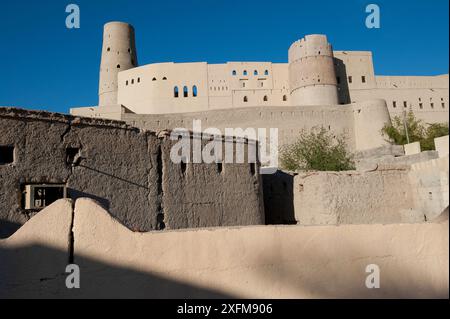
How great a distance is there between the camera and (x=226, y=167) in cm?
1129

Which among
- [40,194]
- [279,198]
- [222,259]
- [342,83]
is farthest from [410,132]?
[222,259]

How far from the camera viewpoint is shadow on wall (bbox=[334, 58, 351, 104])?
39.3 metres

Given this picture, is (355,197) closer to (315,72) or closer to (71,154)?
(71,154)

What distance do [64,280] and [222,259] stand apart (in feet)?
5.26

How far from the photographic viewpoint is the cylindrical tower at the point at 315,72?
34.8 meters

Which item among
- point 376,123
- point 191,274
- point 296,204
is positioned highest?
point 376,123

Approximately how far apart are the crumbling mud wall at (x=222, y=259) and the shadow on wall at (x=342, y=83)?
37691 mm

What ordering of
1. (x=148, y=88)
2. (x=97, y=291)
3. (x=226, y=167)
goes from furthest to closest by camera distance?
(x=148, y=88)
(x=226, y=167)
(x=97, y=291)

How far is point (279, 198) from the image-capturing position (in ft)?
46.6
